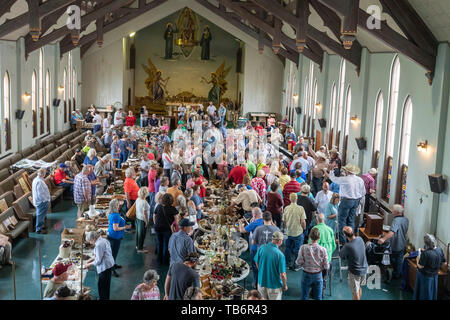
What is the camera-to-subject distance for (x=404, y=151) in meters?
13.1

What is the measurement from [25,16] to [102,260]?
9.27 m

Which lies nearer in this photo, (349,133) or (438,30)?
(438,30)

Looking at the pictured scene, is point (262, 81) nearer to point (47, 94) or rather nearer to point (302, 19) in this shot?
point (47, 94)

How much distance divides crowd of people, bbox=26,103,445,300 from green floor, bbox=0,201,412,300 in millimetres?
288

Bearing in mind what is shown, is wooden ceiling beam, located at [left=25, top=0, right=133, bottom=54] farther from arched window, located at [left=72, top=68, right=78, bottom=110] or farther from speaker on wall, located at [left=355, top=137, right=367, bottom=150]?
speaker on wall, located at [left=355, top=137, right=367, bottom=150]

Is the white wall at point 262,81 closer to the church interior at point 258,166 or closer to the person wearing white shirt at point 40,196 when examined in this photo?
the church interior at point 258,166

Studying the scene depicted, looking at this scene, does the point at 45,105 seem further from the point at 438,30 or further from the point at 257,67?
the point at 438,30

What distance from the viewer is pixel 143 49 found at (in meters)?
36.7

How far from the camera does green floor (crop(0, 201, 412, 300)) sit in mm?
9667

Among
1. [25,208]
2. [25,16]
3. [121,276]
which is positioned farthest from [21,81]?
[121,276]

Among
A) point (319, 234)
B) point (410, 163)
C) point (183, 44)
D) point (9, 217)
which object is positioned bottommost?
point (9, 217)

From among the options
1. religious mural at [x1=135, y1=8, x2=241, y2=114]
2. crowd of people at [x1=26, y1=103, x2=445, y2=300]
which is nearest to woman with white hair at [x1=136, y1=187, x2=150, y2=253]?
crowd of people at [x1=26, y1=103, x2=445, y2=300]
